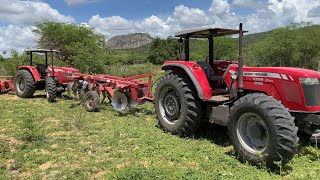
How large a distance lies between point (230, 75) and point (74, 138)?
10.4 ft

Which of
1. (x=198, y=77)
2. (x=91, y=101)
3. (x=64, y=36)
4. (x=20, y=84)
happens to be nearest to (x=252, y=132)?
(x=198, y=77)

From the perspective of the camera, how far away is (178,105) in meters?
6.71

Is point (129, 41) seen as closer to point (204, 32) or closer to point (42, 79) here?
point (42, 79)

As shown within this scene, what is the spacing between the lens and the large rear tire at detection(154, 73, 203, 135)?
20.6 ft

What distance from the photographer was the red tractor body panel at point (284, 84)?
4.91 meters

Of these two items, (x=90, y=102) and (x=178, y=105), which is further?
(x=90, y=102)

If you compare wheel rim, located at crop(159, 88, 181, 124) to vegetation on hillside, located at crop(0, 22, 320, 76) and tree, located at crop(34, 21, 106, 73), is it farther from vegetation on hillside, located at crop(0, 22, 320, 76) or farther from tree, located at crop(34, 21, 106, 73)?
tree, located at crop(34, 21, 106, 73)

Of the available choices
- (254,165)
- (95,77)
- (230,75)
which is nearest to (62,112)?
(95,77)

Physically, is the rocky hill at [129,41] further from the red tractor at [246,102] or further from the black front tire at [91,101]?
the red tractor at [246,102]

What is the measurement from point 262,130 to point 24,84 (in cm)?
995

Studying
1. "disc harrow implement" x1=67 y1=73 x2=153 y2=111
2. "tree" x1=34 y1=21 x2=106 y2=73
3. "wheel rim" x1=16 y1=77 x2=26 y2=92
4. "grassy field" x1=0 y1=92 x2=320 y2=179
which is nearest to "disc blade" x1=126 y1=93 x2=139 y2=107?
"disc harrow implement" x1=67 y1=73 x2=153 y2=111

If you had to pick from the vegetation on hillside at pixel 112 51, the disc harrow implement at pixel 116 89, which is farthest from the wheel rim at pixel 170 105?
the vegetation on hillside at pixel 112 51

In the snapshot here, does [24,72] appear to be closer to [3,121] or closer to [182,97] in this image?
[3,121]

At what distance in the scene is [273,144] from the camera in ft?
14.9
